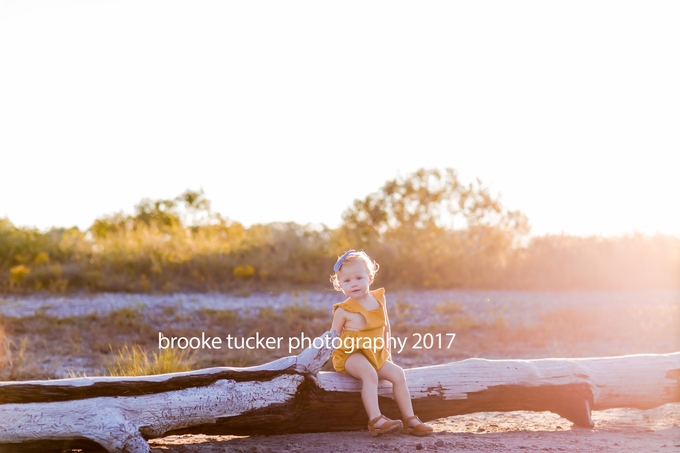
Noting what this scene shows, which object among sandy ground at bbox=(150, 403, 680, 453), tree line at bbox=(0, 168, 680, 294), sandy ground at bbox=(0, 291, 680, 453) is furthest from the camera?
tree line at bbox=(0, 168, 680, 294)

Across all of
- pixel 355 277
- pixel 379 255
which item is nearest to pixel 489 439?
pixel 355 277

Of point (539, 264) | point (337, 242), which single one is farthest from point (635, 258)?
Result: point (337, 242)

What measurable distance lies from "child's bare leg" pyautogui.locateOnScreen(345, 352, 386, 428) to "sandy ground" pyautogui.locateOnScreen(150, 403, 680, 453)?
0.58ft

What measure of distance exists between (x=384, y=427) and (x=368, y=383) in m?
0.30

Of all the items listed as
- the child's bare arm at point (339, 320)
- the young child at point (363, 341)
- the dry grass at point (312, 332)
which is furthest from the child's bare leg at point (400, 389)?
the dry grass at point (312, 332)

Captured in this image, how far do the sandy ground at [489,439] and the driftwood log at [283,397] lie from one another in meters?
0.13

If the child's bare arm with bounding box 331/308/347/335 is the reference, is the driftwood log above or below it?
below

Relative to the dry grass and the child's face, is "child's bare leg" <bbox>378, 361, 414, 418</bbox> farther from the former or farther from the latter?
the dry grass

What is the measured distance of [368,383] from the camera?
4441 millimetres

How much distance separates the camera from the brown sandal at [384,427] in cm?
433

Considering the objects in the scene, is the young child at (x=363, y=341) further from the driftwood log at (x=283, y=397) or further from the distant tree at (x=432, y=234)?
the distant tree at (x=432, y=234)

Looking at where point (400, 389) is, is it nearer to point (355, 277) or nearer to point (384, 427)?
point (384, 427)

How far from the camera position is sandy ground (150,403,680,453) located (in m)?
4.21

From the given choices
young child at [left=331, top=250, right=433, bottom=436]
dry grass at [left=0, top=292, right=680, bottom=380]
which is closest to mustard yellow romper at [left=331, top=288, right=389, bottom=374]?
young child at [left=331, top=250, right=433, bottom=436]
